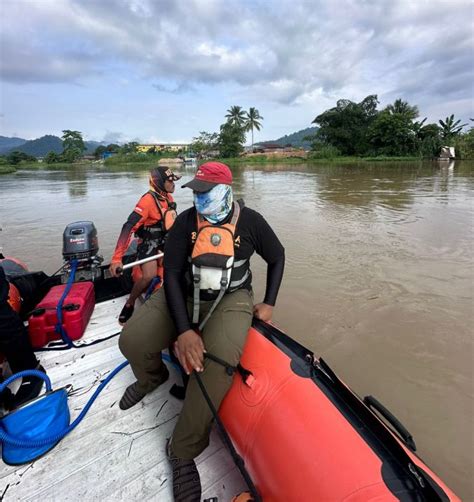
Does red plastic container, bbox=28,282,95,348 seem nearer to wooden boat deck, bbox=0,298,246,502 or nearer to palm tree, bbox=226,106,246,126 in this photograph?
wooden boat deck, bbox=0,298,246,502

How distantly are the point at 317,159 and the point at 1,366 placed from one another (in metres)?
45.6

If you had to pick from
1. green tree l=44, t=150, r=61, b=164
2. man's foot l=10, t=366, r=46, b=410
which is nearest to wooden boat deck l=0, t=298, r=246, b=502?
man's foot l=10, t=366, r=46, b=410

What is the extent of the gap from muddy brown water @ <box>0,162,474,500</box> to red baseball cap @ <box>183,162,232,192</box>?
7.08 feet

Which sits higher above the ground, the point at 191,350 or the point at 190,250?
the point at 190,250

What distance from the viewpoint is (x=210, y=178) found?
1685mm

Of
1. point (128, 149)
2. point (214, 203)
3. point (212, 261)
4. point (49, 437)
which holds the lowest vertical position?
point (49, 437)

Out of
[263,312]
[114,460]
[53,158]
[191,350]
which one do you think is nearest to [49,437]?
[114,460]

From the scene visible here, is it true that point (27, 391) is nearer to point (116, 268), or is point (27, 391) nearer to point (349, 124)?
point (116, 268)

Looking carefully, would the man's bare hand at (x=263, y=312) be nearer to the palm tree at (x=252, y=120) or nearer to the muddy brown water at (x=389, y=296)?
the muddy brown water at (x=389, y=296)

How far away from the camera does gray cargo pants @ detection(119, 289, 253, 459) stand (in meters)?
1.43

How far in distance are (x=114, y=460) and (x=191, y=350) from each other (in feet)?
2.37

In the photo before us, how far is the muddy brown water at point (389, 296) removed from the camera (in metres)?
2.40

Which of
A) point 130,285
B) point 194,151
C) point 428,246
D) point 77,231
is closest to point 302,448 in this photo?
point 130,285

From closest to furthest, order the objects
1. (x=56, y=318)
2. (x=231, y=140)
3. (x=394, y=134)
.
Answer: (x=56, y=318)
(x=394, y=134)
(x=231, y=140)
